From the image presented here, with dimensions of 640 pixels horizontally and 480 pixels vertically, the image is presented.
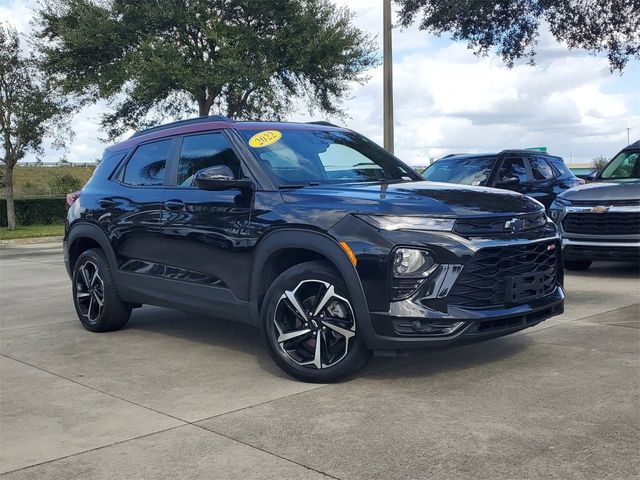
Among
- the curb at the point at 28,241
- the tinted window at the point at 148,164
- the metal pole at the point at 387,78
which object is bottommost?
the curb at the point at 28,241

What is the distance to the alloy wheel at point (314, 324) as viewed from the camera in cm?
481

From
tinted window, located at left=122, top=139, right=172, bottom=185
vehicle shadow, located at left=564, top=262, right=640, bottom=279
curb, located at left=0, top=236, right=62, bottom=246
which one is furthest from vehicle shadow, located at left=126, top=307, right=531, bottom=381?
curb, located at left=0, top=236, right=62, bottom=246

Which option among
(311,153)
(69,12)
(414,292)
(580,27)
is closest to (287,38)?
(69,12)

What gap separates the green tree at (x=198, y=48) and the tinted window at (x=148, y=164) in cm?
1735

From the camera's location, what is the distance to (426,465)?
3.51 meters

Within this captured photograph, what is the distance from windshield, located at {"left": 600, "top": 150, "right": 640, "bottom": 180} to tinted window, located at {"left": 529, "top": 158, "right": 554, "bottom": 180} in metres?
1.68

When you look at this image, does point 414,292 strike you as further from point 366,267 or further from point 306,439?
point 306,439

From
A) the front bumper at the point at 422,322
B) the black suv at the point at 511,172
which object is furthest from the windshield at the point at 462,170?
the front bumper at the point at 422,322

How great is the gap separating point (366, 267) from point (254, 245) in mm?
1002

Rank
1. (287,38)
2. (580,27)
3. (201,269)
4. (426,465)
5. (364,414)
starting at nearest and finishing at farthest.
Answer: (426,465), (364,414), (201,269), (580,27), (287,38)

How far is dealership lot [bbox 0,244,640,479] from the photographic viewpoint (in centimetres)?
359

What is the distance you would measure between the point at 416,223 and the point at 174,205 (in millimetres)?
2222

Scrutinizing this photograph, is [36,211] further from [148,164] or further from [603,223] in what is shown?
[148,164]

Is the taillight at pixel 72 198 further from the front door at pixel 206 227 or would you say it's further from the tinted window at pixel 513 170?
the tinted window at pixel 513 170
